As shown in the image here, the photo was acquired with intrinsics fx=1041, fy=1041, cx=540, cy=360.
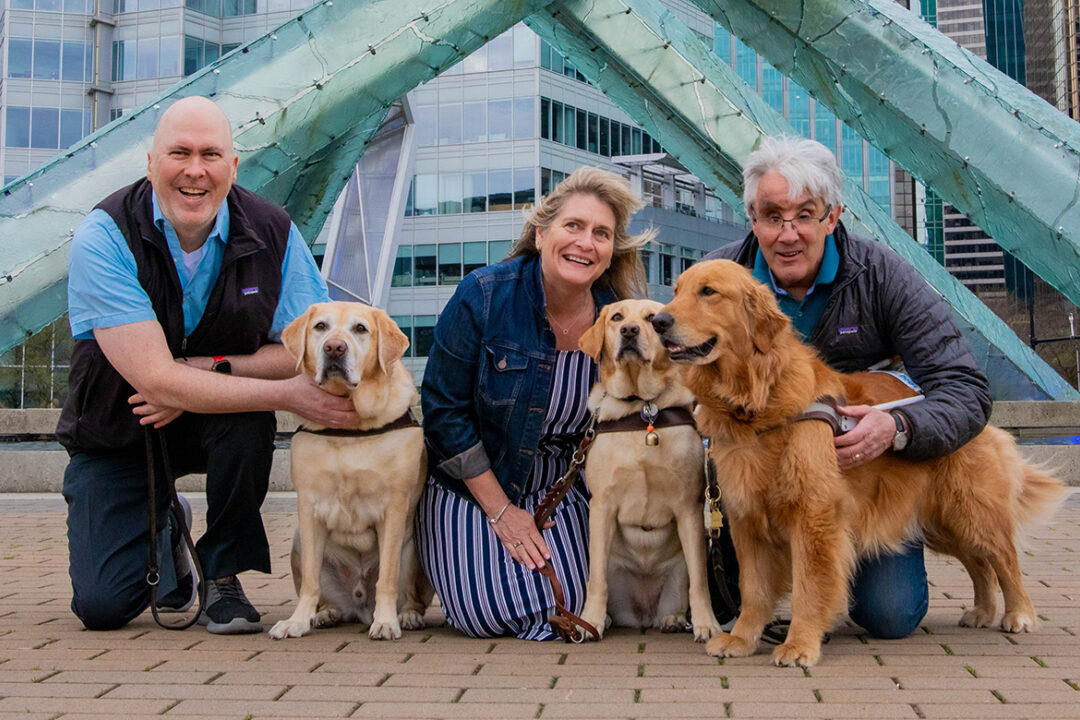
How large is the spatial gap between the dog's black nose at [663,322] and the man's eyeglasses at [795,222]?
70 centimetres

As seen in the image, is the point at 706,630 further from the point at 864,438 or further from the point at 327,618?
the point at 327,618

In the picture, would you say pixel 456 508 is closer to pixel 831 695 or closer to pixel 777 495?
pixel 777 495

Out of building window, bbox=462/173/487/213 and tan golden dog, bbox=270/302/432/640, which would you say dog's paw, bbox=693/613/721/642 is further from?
building window, bbox=462/173/487/213

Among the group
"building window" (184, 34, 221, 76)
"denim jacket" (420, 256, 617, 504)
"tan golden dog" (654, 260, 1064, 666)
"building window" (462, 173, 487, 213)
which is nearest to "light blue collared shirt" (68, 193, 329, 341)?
"denim jacket" (420, 256, 617, 504)

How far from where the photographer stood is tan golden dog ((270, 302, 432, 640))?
3.95m

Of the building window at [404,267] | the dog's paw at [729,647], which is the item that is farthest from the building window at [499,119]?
the dog's paw at [729,647]

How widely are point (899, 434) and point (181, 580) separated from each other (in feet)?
10.2

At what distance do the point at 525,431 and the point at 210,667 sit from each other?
151 centimetres

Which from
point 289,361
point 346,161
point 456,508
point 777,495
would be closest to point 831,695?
point 777,495

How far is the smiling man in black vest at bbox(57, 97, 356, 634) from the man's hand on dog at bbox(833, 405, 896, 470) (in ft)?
5.99

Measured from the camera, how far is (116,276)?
13.2ft

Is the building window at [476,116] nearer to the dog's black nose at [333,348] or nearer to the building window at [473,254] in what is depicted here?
the building window at [473,254]

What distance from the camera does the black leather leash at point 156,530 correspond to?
161 inches

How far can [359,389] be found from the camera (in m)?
4.05
